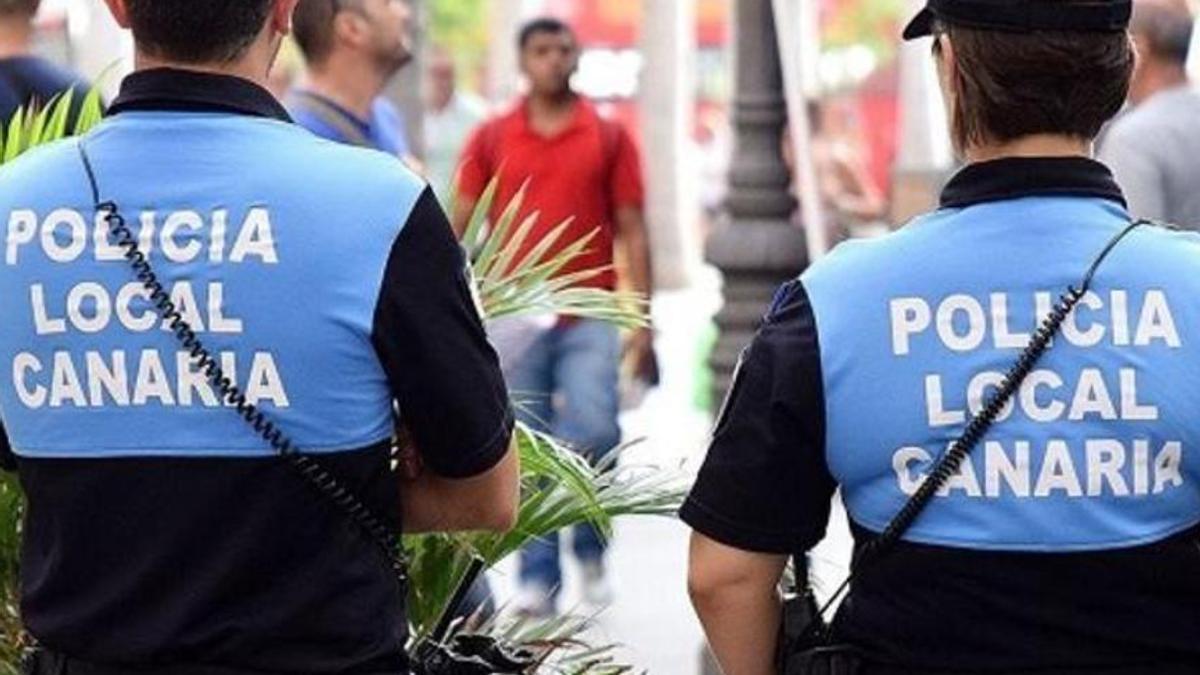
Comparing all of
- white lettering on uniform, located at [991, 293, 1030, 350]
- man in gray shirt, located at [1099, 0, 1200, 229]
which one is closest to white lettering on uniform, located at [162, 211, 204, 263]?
white lettering on uniform, located at [991, 293, 1030, 350]

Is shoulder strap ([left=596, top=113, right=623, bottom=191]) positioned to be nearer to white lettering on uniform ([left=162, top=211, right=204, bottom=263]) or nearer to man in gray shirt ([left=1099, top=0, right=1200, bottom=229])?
man in gray shirt ([left=1099, top=0, right=1200, bottom=229])

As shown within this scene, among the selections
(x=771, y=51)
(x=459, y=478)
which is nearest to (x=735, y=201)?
(x=771, y=51)

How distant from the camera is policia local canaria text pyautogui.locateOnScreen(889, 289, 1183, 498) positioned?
3.33 m

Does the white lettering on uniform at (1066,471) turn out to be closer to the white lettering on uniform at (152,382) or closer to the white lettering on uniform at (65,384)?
the white lettering on uniform at (152,382)

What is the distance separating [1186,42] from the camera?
7.95 metres

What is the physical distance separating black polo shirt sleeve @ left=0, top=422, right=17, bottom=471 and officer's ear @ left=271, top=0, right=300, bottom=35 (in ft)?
1.82

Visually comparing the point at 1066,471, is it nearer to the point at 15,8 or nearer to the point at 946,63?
the point at 946,63

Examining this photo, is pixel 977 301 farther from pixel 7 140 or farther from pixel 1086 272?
pixel 7 140

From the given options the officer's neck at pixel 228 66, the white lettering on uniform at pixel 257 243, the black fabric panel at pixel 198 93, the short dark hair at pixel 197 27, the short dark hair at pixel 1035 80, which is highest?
the short dark hair at pixel 197 27

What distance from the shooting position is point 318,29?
7.25 metres

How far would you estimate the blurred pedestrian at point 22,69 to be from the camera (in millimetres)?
6891

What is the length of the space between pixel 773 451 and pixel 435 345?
0.38 metres

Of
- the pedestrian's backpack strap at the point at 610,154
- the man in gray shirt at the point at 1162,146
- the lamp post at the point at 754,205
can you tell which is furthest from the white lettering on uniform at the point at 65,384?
the pedestrian's backpack strap at the point at 610,154

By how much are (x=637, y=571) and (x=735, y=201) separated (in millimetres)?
2584
